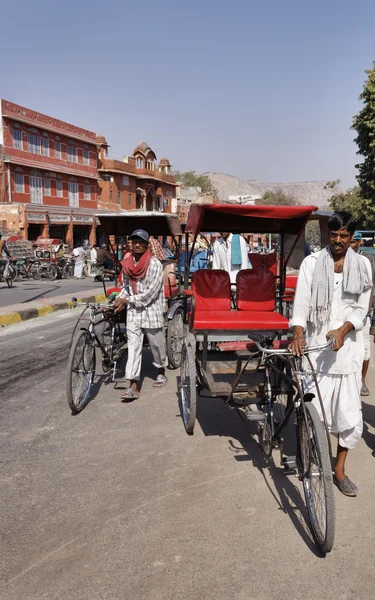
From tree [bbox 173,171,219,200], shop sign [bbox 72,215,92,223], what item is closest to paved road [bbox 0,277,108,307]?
shop sign [bbox 72,215,92,223]

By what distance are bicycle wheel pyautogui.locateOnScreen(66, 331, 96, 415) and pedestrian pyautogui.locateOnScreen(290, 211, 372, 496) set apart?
7.94 ft

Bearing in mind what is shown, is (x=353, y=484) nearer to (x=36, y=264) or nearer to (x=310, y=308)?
(x=310, y=308)

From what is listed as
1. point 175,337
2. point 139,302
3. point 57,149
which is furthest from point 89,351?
point 57,149

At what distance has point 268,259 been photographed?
8344 mm

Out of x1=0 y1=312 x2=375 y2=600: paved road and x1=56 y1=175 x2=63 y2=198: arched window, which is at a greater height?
x1=56 y1=175 x2=63 y2=198: arched window

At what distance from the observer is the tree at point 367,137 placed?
25.5 metres

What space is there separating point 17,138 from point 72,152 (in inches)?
266

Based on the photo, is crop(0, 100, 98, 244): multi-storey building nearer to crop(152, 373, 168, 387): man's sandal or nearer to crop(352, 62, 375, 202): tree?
crop(352, 62, 375, 202): tree

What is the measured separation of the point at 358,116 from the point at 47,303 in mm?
20532

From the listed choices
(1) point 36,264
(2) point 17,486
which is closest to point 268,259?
(2) point 17,486

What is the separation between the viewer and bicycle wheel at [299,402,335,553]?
105 inches

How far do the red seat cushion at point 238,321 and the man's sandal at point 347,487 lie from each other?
70.7 inches

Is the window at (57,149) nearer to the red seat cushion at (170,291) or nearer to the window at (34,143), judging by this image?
the window at (34,143)

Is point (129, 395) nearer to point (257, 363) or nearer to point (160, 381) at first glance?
point (160, 381)
